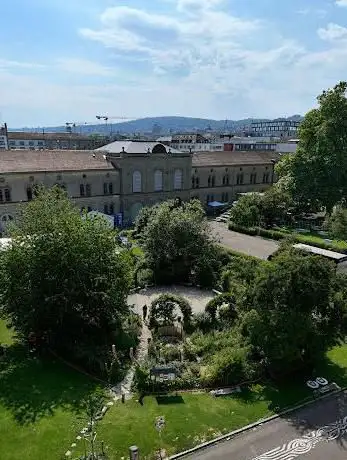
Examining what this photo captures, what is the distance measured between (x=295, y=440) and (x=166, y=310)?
11.9 m

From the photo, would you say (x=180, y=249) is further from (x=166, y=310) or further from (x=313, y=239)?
(x=313, y=239)

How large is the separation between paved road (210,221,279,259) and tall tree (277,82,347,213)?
9.27m

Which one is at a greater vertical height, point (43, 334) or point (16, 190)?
point (16, 190)

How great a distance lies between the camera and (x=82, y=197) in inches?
2181

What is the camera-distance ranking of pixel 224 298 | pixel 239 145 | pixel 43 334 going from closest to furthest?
pixel 43 334
pixel 224 298
pixel 239 145

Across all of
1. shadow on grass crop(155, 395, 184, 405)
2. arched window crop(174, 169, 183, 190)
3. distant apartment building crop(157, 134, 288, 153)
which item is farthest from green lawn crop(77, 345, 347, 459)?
distant apartment building crop(157, 134, 288, 153)

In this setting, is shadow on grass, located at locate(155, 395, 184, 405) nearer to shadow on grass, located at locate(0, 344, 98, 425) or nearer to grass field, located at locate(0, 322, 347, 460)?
grass field, located at locate(0, 322, 347, 460)

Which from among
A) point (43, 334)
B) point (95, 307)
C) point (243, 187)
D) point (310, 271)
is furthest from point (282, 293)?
point (243, 187)

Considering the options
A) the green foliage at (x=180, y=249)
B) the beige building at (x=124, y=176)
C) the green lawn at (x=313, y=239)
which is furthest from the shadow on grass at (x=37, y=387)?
the green lawn at (x=313, y=239)

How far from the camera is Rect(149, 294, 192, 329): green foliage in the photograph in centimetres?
2712

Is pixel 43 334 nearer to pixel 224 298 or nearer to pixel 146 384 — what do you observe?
pixel 146 384

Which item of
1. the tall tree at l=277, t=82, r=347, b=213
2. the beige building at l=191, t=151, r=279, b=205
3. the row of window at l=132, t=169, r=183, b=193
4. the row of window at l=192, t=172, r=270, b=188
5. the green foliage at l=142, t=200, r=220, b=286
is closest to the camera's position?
the green foliage at l=142, t=200, r=220, b=286

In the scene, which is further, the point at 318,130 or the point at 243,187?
the point at 243,187

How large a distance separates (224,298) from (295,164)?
3214cm
